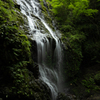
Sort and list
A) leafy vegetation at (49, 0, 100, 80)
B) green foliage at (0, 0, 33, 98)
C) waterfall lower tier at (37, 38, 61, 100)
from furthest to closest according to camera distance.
Result: 1. leafy vegetation at (49, 0, 100, 80)
2. waterfall lower tier at (37, 38, 61, 100)
3. green foliage at (0, 0, 33, 98)

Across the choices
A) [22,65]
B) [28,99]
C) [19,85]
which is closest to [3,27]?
[22,65]

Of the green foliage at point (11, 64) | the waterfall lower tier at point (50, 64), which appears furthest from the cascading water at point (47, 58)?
the green foliage at point (11, 64)

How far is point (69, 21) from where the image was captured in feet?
38.8

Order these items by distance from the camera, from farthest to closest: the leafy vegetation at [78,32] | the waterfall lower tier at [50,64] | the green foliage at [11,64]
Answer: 1. the leafy vegetation at [78,32]
2. the waterfall lower tier at [50,64]
3. the green foliage at [11,64]

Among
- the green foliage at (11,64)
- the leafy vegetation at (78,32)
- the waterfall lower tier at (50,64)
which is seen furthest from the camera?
the leafy vegetation at (78,32)

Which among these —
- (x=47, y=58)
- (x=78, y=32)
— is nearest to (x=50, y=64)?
(x=47, y=58)

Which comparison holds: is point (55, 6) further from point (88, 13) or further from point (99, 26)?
point (99, 26)

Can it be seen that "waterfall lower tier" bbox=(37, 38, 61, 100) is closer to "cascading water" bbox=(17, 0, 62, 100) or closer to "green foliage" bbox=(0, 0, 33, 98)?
"cascading water" bbox=(17, 0, 62, 100)

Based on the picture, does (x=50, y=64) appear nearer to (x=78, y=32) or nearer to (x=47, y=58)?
(x=47, y=58)

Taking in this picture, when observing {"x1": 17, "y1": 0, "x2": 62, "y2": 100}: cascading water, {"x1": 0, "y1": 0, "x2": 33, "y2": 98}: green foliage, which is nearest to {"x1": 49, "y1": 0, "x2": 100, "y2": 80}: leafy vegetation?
{"x1": 17, "y1": 0, "x2": 62, "y2": 100}: cascading water

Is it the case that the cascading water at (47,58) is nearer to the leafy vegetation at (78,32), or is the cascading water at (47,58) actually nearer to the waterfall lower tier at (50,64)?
the waterfall lower tier at (50,64)

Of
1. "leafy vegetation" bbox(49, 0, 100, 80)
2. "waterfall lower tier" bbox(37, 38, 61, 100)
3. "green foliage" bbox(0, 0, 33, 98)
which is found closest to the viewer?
"green foliage" bbox(0, 0, 33, 98)

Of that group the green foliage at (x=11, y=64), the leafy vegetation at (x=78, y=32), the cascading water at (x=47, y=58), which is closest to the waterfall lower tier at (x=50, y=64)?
the cascading water at (x=47, y=58)

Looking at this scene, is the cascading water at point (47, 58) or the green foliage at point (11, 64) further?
the cascading water at point (47, 58)
